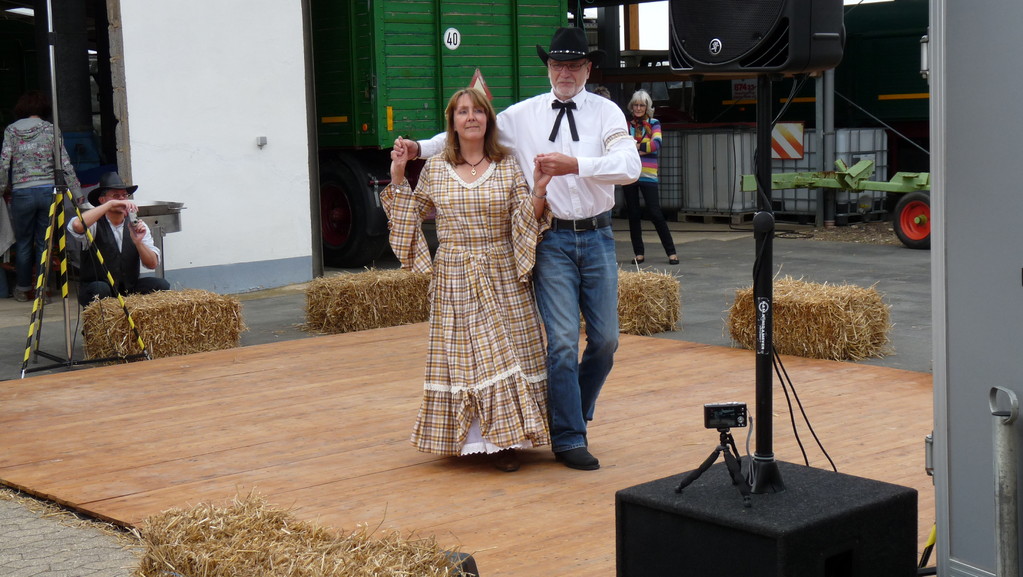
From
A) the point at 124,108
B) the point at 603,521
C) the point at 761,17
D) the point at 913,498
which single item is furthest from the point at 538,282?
the point at 124,108

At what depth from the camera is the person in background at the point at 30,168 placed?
35.2ft

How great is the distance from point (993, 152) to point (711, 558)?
3.74ft

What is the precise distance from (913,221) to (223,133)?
7103mm

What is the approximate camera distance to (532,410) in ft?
16.8

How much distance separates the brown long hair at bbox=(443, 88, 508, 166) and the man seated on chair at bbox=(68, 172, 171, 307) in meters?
3.43

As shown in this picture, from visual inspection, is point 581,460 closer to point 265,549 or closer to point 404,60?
point 265,549

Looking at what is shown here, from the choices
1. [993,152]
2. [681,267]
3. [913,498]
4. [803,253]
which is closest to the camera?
[993,152]

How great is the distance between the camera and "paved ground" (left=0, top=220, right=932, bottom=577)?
14.1 ft

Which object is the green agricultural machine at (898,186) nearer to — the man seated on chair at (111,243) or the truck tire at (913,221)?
the truck tire at (913,221)

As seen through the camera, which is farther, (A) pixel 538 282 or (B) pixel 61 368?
(B) pixel 61 368

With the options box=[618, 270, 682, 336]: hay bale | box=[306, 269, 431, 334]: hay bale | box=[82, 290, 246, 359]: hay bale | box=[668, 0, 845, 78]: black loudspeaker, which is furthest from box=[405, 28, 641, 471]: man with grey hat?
box=[306, 269, 431, 334]: hay bale

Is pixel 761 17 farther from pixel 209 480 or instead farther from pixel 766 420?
pixel 209 480

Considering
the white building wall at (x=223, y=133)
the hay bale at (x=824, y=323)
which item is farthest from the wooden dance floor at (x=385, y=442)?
the white building wall at (x=223, y=133)

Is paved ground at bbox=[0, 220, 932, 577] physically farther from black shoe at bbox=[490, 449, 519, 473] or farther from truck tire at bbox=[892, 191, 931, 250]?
black shoe at bbox=[490, 449, 519, 473]
